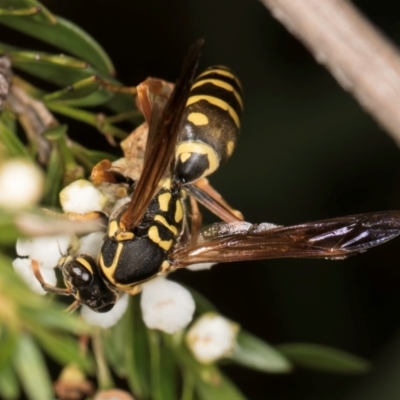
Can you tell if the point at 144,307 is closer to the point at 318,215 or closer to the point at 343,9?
the point at 343,9

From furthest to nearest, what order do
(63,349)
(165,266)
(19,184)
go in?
(165,266) → (19,184) → (63,349)

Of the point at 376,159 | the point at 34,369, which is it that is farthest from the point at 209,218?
the point at 34,369

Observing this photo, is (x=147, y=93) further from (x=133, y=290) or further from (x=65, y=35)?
(x=133, y=290)

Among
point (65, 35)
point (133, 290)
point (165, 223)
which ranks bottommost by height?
point (133, 290)

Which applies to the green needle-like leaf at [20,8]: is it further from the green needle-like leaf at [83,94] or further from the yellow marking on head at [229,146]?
the yellow marking on head at [229,146]

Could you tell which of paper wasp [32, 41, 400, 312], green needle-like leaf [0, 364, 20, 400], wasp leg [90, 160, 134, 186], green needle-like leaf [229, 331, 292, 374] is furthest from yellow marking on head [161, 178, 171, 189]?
green needle-like leaf [0, 364, 20, 400]

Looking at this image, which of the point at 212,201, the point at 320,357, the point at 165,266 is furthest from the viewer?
the point at 320,357

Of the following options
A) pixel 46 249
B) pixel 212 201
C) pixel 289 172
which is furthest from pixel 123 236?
pixel 289 172
